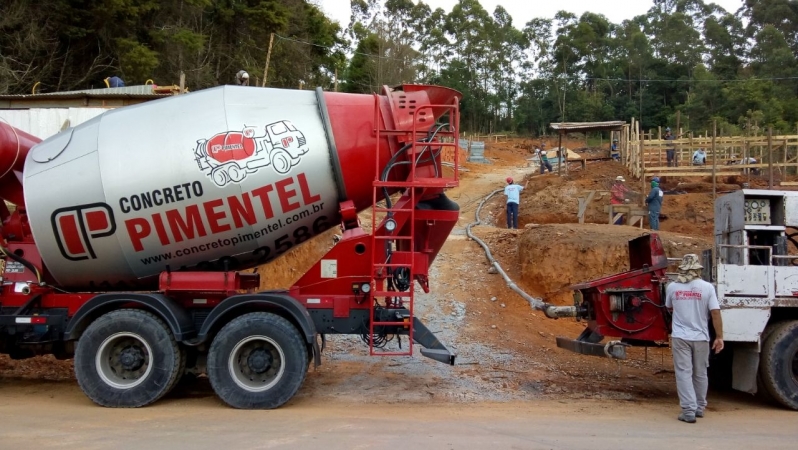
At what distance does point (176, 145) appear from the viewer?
7.98m

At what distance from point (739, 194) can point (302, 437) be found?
6307mm

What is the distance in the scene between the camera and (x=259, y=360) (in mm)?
7887

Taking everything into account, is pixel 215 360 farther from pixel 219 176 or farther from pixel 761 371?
pixel 761 371

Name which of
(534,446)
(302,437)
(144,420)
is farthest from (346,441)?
(144,420)

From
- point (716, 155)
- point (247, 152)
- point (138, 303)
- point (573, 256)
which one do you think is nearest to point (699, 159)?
point (716, 155)

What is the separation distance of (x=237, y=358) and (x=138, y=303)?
136 cm

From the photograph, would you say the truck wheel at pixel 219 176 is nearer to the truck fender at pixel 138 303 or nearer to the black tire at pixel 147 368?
the truck fender at pixel 138 303

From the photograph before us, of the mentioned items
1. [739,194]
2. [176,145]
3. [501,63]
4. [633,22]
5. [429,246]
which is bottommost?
[429,246]

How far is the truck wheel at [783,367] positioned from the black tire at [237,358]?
5.63 meters

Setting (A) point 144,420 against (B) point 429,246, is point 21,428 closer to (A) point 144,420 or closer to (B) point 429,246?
(A) point 144,420

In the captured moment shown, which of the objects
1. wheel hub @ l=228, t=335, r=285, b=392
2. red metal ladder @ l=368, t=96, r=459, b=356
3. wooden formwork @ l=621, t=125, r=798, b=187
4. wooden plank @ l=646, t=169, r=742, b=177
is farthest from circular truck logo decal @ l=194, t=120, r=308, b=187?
wooden plank @ l=646, t=169, r=742, b=177

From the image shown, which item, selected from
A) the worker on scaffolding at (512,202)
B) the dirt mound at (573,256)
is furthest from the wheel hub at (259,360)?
the worker on scaffolding at (512,202)

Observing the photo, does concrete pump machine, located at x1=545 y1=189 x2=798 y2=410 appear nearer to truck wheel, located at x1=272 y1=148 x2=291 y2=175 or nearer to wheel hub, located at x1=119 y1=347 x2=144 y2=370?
truck wheel, located at x1=272 y1=148 x2=291 y2=175

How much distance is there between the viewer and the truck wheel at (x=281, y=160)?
8.00 m
